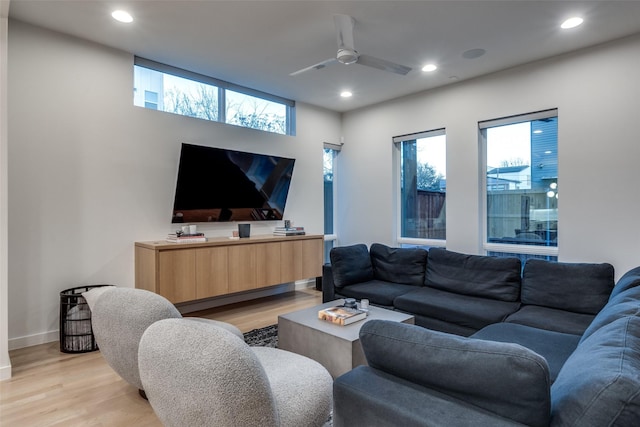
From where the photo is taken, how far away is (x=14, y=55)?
3.15 m

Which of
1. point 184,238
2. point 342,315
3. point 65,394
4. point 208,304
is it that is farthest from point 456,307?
point 65,394

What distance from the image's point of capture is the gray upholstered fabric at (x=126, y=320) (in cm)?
200

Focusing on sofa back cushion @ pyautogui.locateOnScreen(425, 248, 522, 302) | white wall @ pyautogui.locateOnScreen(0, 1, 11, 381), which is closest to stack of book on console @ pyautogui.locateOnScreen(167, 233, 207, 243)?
white wall @ pyautogui.locateOnScreen(0, 1, 11, 381)

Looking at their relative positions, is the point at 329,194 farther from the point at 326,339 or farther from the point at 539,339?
the point at 539,339

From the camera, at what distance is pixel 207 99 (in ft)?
14.7

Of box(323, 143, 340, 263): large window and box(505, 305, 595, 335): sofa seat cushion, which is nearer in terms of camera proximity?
box(505, 305, 595, 335): sofa seat cushion

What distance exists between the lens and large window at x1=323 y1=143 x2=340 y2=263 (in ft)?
19.5

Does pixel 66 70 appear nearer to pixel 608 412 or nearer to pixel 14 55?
pixel 14 55

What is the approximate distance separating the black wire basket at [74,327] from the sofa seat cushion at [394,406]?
277cm

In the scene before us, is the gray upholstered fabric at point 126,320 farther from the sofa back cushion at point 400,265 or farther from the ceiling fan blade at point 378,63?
the sofa back cushion at point 400,265

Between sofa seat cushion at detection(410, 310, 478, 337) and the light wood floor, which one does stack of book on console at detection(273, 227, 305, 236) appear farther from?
the light wood floor

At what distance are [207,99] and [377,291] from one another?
3059 mm

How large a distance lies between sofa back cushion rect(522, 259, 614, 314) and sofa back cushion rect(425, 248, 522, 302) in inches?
4.3

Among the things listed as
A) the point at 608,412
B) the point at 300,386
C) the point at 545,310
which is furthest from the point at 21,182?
the point at 545,310
